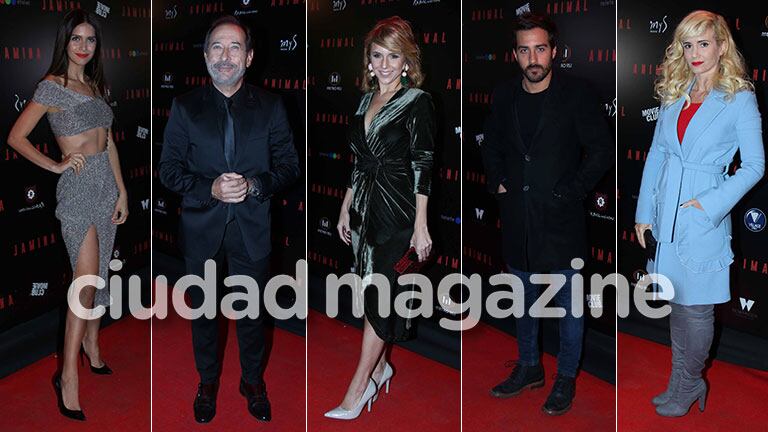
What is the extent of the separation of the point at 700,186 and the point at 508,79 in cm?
81

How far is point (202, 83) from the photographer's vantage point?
9.61ft

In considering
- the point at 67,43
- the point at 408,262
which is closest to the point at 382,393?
the point at 408,262

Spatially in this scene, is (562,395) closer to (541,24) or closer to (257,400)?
(257,400)

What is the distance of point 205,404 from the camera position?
3053mm

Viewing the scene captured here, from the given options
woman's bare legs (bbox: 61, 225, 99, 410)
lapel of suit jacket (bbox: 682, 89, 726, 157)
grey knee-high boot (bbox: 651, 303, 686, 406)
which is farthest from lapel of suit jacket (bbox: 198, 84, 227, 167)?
grey knee-high boot (bbox: 651, 303, 686, 406)

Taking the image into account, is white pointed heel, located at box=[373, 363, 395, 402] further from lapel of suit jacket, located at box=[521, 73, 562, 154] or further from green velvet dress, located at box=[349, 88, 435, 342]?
lapel of suit jacket, located at box=[521, 73, 562, 154]

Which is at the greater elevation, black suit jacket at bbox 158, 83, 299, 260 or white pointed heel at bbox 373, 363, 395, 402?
black suit jacket at bbox 158, 83, 299, 260

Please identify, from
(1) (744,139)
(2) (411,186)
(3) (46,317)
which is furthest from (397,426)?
(1) (744,139)

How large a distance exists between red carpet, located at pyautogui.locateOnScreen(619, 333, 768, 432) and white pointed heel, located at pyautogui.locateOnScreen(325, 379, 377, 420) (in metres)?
0.97

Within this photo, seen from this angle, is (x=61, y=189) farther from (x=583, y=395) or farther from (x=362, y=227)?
(x=583, y=395)

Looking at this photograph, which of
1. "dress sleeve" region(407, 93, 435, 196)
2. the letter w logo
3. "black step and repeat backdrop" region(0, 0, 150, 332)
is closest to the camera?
"black step and repeat backdrop" region(0, 0, 150, 332)

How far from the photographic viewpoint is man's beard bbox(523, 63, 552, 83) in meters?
2.57

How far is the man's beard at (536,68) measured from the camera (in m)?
2.57

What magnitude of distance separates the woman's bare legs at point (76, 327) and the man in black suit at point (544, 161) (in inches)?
58.5
